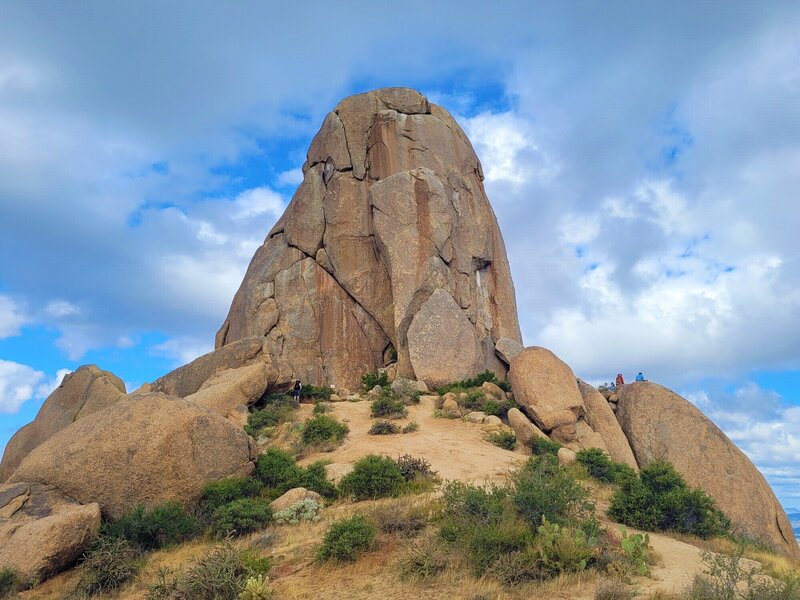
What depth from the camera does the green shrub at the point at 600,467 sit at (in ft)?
52.3

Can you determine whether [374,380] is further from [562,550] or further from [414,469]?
[562,550]

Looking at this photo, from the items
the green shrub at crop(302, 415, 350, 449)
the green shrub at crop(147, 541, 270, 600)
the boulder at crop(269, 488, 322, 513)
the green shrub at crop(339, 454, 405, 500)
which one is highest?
the green shrub at crop(302, 415, 350, 449)

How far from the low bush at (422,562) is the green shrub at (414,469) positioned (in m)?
4.69

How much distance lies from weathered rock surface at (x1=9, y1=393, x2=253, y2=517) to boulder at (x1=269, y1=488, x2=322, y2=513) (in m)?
1.76

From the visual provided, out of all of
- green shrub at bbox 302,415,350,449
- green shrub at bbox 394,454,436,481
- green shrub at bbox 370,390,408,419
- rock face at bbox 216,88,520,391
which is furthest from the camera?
rock face at bbox 216,88,520,391

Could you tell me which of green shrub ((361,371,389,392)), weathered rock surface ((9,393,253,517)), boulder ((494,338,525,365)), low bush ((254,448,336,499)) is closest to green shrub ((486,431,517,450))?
low bush ((254,448,336,499))

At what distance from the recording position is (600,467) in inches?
A: 639

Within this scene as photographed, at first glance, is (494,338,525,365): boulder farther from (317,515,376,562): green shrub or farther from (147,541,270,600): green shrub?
(147,541,270,600): green shrub

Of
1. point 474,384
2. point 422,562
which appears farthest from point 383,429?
point 422,562

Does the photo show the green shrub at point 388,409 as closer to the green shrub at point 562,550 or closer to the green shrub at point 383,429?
the green shrub at point 383,429

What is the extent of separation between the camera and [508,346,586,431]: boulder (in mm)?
19953

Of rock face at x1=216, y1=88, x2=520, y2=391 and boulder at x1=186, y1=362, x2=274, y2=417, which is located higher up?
rock face at x1=216, y1=88, x2=520, y2=391

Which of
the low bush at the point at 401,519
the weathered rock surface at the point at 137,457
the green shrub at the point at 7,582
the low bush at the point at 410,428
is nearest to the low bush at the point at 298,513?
the low bush at the point at 401,519

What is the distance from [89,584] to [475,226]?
27.7 metres
